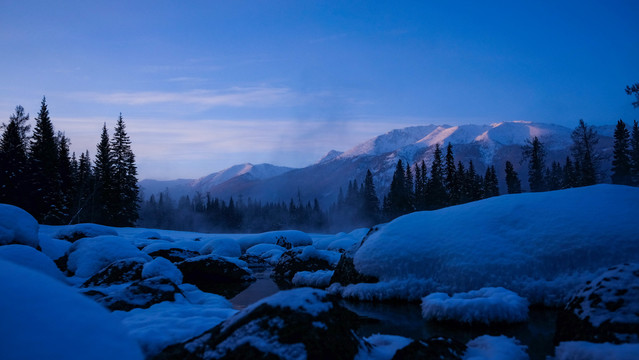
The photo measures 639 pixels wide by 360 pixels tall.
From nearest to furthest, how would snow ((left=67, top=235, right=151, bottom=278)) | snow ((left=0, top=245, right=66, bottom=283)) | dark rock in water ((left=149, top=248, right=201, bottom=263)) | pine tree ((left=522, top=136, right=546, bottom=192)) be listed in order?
snow ((left=0, top=245, right=66, bottom=283)), snow ((left=67, top=235, right=151, bottom=278)), dark rock in water ((left=149, top=248, right=201, bottom=263)), pine tree ((left=522, top=136, right=546, bottom=192))

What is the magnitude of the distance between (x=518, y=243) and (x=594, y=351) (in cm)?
381

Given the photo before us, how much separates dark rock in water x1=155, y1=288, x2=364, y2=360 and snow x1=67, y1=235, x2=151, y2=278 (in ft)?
24.0

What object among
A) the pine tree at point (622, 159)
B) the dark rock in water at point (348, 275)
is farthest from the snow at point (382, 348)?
the pine tree at point (622, 159)

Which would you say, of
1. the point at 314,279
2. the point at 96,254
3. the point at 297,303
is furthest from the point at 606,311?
the point at 96,254

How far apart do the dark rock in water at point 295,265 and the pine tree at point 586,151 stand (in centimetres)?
3760

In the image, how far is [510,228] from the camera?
24.3ft

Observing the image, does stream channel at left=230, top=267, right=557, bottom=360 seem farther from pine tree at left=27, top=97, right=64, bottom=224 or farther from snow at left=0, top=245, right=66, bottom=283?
pine tree at left=27, top=97, right=64, bottom=224

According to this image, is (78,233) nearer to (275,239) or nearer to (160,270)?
(160,270)

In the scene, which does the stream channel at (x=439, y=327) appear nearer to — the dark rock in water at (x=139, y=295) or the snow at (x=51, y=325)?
the dark rock in water at (x=139, y=295)

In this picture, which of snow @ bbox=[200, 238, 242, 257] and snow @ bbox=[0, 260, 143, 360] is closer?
snow @ bbox=[0, 260, 143, 360]

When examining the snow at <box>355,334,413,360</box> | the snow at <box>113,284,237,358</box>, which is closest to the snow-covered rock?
the snow at <box>113,284,237,358</box>

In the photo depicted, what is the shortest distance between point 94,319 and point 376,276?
642 centimetres

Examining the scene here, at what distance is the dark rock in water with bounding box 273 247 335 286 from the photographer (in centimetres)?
1227

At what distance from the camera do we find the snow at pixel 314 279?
9.98 m
